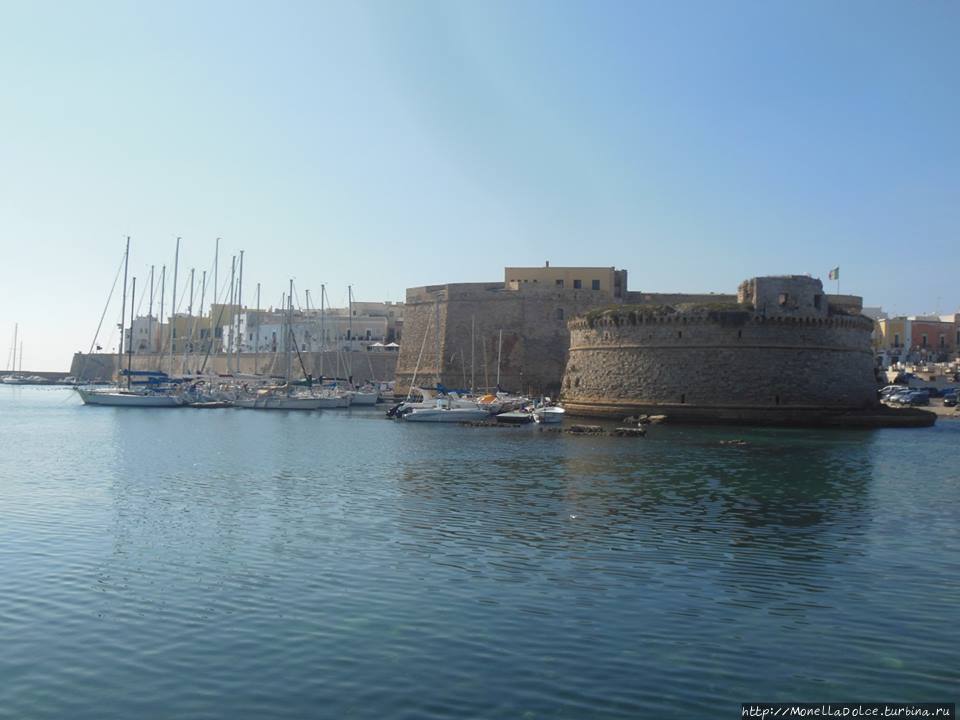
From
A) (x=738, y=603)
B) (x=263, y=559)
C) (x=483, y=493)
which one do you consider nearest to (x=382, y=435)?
(x=483, y=493)

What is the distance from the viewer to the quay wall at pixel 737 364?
31.2 m

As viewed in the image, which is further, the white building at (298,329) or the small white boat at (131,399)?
the white building at (298,329)

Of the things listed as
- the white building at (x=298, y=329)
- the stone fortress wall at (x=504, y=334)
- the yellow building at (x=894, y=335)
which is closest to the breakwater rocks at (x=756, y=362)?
the stone fortress wall at (x=504, y=334)

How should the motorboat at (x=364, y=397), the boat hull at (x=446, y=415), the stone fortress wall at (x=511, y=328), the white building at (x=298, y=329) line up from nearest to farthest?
the boat hull at (x=446, y=415) → the motorboat at (x=364, y=397) → the stone fortress wall at (x=511, y=328) → the white building at (x=298, y=329)

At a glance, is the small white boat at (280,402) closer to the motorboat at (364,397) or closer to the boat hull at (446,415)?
the motorboat at (364,397)

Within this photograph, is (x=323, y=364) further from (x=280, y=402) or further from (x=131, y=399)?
(x=280, y=402)

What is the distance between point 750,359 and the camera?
103ft

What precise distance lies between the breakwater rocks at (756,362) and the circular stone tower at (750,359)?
0.03 meters

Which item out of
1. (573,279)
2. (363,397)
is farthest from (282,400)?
(573,279)

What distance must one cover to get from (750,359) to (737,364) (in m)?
0.46

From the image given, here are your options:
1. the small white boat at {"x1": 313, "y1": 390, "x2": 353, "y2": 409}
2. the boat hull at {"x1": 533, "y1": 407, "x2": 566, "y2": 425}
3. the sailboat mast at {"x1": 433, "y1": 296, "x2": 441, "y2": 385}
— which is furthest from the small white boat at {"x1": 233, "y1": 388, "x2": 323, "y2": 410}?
the boat hull at {"x1": 533, "y1": 407, "x2": 566, "y2": 425}

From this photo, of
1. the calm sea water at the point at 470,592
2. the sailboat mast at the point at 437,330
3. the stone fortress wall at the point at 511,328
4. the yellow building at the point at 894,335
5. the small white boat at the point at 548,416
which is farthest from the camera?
the yellow building at the point at 894,335

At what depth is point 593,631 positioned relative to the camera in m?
7.14

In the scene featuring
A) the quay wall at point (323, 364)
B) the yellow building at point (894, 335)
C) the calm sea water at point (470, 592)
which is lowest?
the calm sea water at point (470, 592)
